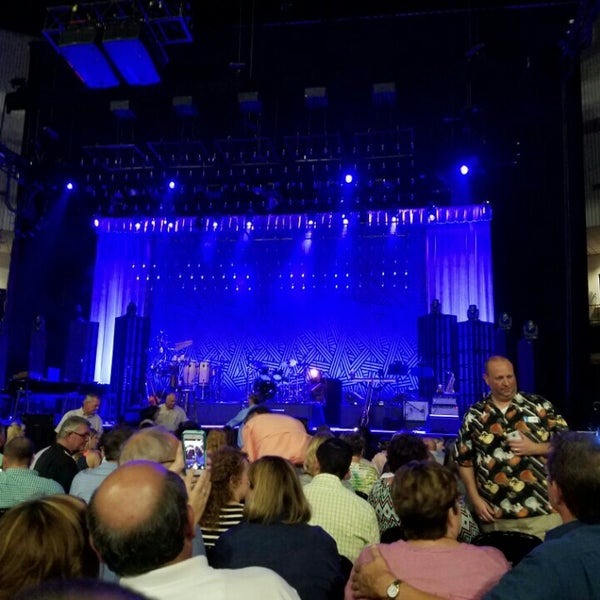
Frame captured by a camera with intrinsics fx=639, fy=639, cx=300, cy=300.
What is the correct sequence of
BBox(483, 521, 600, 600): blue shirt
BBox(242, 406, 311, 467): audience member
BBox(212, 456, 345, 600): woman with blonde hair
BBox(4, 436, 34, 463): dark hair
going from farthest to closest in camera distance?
BBox(242, 406, 311, 467): audience member, BBox(4, 436, 34, 463): dark hair, BBox(212, 456, 345, 600): woman with blonde hair, BBox(483, 521, 600, 600): blue shirt

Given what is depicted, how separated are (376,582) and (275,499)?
2.01ft

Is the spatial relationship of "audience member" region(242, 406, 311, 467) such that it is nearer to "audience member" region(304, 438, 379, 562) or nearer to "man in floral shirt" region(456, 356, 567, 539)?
"audience member" region(304, 438, 379, 562)

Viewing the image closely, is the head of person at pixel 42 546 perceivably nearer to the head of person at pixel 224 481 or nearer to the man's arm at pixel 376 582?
the man's arm at pixel 376 582

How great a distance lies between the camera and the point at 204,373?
45.7 ft

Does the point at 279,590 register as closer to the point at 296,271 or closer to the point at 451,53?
the point at 451,53

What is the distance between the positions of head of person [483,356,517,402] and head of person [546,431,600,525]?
1630 mm

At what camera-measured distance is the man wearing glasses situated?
4238 millimetres

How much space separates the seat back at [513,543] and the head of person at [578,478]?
791 mm

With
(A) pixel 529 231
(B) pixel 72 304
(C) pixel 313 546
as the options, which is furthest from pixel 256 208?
(C) pixel 313 546

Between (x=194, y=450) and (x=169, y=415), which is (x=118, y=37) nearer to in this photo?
(x=169, y=415)

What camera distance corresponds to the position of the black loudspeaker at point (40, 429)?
8348 millimetres

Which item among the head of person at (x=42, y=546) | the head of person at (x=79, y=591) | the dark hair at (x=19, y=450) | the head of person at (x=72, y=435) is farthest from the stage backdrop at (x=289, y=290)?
the head of person at (x=79, y=591)

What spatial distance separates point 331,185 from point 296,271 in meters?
2.56

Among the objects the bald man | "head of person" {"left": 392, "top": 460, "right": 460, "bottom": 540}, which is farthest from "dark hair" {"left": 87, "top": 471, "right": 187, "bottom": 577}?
"head of person" {"left": 392, "top": 460, "right": 460, "bottom": 540}
